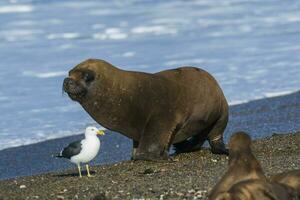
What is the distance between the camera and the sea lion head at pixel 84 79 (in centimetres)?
878

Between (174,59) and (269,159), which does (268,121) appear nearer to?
(269,159)

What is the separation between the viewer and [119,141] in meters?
10.7

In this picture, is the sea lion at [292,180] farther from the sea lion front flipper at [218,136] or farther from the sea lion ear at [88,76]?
the sea lion ear at [88,76]

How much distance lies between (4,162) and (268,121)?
2.96 metres

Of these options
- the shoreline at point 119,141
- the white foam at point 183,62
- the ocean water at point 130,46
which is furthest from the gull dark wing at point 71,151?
the white foam at point 183,62

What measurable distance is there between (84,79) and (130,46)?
870 cm

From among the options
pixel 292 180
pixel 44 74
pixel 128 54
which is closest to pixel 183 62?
pixel 128 54

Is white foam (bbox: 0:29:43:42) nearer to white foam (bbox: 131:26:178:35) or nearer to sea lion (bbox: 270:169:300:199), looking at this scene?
white foam (bbox: 131:26:178:35)

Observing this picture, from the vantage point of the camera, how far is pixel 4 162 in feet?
32.4

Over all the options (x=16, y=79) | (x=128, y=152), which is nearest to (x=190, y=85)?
(x=128, y=152)

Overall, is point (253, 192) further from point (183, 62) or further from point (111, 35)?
point (111, 35)

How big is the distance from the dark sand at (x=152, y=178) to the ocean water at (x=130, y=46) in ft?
8.13

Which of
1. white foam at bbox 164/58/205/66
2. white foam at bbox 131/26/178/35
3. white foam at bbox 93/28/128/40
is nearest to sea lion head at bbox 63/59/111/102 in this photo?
white foam at bbox 164/58/205/66

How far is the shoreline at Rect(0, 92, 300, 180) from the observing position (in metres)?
9.69
